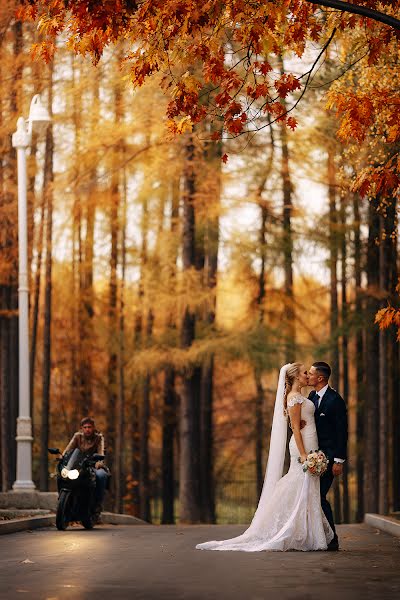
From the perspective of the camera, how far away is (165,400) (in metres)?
42.4

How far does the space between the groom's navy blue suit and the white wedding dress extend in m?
0.09

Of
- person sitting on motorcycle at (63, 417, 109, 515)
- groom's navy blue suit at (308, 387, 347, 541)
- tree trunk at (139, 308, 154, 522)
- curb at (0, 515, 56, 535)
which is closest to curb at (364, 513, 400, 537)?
groom's navy blue suit at (308, 387, 347, 541)

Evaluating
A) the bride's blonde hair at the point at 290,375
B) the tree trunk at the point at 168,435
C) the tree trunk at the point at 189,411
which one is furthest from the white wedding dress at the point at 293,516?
the tree trunk at the point at 168,435

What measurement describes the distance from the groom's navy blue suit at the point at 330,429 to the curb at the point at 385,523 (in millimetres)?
3610

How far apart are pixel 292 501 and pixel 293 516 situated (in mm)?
288

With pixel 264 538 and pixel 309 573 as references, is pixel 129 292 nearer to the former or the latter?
pixel 264 538

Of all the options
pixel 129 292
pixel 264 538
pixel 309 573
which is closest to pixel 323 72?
pixel 129 292

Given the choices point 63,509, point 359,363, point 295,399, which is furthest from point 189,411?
point 295,399

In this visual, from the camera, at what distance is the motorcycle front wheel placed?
63.6 feet

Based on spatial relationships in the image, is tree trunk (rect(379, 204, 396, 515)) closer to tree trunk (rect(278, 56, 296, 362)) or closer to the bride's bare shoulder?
tree trunk (rect(278, 56, 296, 362))

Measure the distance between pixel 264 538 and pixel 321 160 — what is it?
16386 millimetres

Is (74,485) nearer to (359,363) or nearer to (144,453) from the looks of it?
(359,363)

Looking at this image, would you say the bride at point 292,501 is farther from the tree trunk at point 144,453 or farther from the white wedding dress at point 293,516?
the tree trunk at point 144,453

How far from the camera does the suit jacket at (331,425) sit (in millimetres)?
15312
